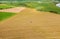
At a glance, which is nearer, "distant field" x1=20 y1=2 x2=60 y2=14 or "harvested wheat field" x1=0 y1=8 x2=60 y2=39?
Result: "harvested wheat field" x1=0 y1=8 x2=60 y2=39

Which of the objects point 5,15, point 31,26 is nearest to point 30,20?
point 31,26

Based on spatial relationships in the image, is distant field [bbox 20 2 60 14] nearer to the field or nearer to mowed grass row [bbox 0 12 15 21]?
the field

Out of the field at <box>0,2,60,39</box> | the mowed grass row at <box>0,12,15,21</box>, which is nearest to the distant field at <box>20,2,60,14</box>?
the field at <box>0,2,60,39</box>

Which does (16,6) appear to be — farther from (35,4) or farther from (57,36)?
(57,36)

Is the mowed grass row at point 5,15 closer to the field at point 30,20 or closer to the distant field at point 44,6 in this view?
the field at point 30,20

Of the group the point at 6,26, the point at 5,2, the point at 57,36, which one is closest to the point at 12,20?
the point at 6,26

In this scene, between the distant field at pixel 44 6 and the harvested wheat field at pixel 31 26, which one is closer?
the harvested wheat field at pixel 31 26

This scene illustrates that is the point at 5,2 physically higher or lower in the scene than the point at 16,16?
higher

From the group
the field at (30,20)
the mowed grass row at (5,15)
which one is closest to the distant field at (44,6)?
the field at (30,20)

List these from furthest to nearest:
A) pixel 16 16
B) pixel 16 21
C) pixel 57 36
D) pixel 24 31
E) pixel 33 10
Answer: pixel 33 10
pixel 16 16
pixel 16 21
pixel 24 31
pixel 57 36
